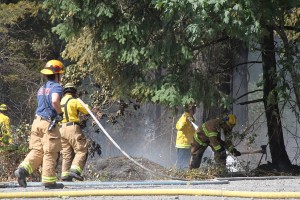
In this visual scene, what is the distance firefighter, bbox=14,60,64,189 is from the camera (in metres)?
12.4

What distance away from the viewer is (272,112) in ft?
58.0

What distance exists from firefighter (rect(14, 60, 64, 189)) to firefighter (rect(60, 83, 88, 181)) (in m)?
1.53

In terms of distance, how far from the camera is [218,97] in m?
17.1

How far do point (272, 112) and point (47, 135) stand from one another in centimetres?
654

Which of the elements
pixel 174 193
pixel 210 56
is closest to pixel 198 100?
pixel 210 56

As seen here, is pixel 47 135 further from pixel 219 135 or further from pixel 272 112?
pixel 272 112

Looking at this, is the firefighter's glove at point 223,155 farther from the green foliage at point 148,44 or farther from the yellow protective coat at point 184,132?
the yellow protective coat at point 184,132

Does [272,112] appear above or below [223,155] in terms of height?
above

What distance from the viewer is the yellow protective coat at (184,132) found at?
1941cm

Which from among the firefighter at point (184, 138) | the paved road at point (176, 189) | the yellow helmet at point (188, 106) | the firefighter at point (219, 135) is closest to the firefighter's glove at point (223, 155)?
the firefighter at point (219, 135)

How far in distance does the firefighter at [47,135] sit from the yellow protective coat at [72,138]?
1.60 meters

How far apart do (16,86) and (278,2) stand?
33.6 ft

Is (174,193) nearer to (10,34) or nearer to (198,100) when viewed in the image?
(198,100)

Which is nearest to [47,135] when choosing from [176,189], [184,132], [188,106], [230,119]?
[176,189]
